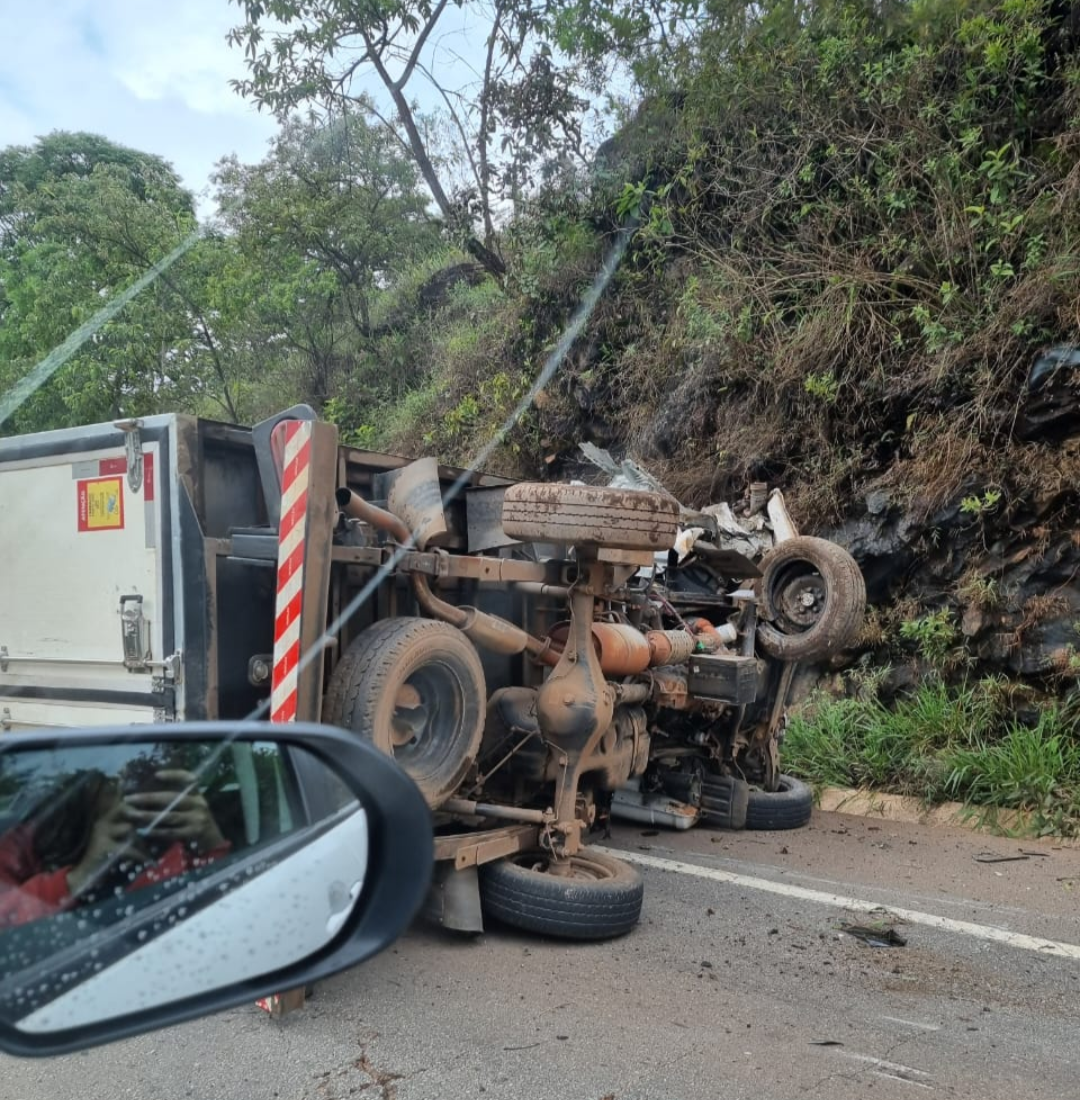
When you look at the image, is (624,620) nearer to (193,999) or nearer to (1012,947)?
(1012,947)

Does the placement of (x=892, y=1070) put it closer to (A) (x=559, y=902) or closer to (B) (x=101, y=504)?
(A) (x=559, y=902)

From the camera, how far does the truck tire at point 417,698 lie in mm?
3498

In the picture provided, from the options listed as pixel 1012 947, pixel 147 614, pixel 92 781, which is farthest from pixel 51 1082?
pixel 1012 947

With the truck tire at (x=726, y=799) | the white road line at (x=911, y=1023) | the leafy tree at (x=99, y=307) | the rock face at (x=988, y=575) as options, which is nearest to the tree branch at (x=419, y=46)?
the leafy tree at (x=99, y=307)

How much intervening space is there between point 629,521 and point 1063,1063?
230 centimetres

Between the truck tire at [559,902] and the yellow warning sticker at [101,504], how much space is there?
2.04 meters

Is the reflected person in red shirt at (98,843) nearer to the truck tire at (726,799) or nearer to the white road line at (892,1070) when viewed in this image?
the white road line at (892,1070)

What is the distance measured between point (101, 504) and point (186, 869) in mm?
2780

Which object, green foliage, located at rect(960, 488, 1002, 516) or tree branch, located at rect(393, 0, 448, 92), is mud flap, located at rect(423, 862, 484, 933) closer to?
green foliage, located at rect(960, 488, 1002, 516)

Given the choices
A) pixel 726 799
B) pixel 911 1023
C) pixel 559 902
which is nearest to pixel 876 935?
pixel 911 1023

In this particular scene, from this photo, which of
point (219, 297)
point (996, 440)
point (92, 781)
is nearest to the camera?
point (92, 781)

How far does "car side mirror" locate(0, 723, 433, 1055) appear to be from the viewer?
4.21 feet

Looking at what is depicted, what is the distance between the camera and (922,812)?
667 centimetres

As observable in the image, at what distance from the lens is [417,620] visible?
12.4 feet
